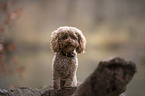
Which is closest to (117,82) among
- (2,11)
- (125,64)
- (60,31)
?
(125,64)

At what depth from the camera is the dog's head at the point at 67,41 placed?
1626mm

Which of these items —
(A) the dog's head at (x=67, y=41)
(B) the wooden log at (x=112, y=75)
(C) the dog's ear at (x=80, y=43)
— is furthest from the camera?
(C) the dog's ear at (x=80, y=43)

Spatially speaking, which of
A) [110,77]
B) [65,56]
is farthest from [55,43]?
[110,77]

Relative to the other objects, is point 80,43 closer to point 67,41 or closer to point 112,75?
point 67,41

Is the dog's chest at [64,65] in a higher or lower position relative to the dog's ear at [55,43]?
lower

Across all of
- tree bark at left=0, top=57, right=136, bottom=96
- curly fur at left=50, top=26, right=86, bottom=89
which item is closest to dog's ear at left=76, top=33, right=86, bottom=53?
curly fur at left=50, top=26, right=86, bottom=89

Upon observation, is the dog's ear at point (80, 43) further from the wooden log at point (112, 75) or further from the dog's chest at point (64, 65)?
the wooden log at point (112, 75)

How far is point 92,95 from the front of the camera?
1156 millimetres

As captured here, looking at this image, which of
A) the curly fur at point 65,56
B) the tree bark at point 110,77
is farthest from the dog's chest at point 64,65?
the tree bark at point 110,77

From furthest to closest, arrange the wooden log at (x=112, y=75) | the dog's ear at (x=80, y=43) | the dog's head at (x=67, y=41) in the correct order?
1. the dog's ear at (x=80, y=43)
2. the dog's head at (x=67, y=41)
3. the wooden log at (x=112, y=75)

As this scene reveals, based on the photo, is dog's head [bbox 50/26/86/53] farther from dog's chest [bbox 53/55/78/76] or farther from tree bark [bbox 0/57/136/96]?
tree bark [bbox 0/57/136/96]

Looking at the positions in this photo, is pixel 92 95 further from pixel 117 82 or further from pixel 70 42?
pixel 70 42

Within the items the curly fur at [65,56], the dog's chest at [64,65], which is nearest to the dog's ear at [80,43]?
the curly fur at [65,56]

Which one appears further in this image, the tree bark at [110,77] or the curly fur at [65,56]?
the curly fur at [65,56]
